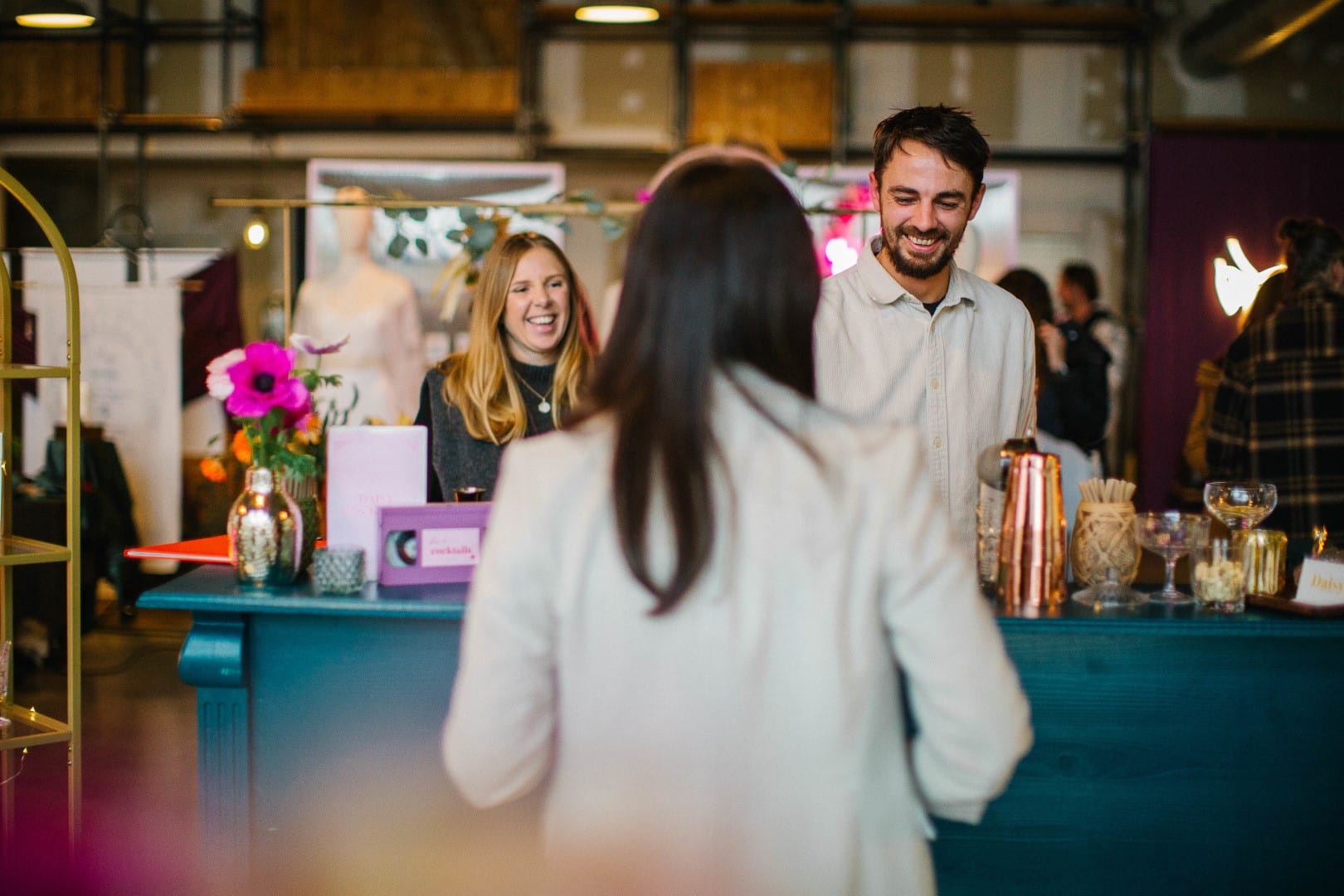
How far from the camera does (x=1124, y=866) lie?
2.05 meters

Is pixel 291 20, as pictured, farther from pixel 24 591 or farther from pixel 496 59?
pixel 24 591

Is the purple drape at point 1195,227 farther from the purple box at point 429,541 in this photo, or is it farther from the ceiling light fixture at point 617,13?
the purple box at point 429,541

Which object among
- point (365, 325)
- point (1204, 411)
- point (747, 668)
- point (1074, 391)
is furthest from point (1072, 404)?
point (747, 668)

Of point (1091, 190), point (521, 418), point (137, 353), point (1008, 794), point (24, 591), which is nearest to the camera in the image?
point (1008, 794)

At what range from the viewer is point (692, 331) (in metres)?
1.17

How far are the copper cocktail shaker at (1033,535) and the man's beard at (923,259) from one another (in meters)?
0.55

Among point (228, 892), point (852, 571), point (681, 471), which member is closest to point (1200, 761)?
point (852, 571)

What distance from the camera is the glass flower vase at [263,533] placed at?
212 centimetres

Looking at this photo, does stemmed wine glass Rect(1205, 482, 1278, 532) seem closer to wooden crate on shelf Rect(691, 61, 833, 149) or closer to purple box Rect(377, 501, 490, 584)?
purple box Rect(377, 501, 490, 584)

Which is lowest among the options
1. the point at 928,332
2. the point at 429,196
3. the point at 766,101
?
the point at 928,332

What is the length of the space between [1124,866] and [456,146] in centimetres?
558

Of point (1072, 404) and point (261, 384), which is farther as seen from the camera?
point (1072, 404)

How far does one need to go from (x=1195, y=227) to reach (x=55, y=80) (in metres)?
6.10

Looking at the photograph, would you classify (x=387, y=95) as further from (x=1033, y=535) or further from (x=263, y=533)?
(x=1033, y=535)
